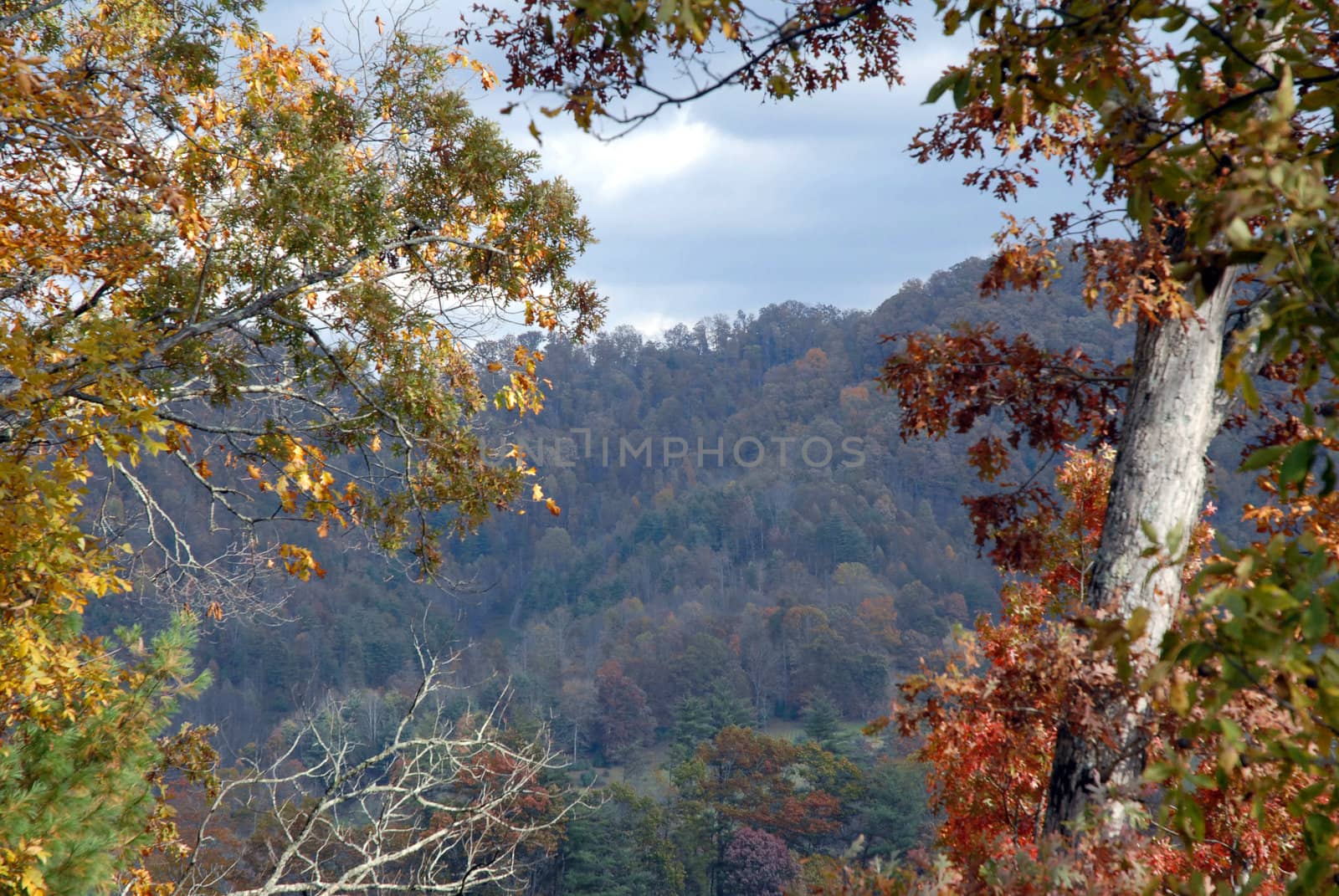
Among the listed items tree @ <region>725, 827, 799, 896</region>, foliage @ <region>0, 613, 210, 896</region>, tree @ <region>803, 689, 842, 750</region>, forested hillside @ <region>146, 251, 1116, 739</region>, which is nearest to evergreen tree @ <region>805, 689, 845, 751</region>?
tree @ <region>803, 689, 842, 750</region>

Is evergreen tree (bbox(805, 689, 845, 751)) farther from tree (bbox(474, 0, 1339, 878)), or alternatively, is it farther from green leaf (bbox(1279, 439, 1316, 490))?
green leaf (bbox(1279, 439, 1316, 490))

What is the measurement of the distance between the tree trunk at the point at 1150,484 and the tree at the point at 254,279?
12.0 ft

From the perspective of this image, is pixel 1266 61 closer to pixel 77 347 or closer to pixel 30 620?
pixel 77 347

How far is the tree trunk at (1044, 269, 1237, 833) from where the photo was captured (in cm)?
418

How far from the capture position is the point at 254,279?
569 centimetres

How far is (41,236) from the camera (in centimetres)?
401

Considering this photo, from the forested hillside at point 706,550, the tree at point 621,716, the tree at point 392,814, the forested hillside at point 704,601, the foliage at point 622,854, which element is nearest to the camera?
the tree at point 392,814

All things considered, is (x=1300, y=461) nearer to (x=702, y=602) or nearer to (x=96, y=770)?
(x=96, y=770)

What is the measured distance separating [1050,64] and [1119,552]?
9.50 feet

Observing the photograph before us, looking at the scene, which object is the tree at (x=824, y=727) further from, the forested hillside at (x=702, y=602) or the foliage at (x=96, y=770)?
the foliage at (x=96, y=770)

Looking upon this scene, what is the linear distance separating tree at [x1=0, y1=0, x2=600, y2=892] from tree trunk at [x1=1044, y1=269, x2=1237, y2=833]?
3.67 metres

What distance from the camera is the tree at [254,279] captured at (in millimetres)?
4312

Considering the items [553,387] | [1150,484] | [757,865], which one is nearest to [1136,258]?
Result: [1150,484]

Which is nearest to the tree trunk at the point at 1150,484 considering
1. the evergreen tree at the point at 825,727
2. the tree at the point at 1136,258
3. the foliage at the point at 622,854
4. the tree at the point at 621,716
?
the tree at the point at 1136,258
